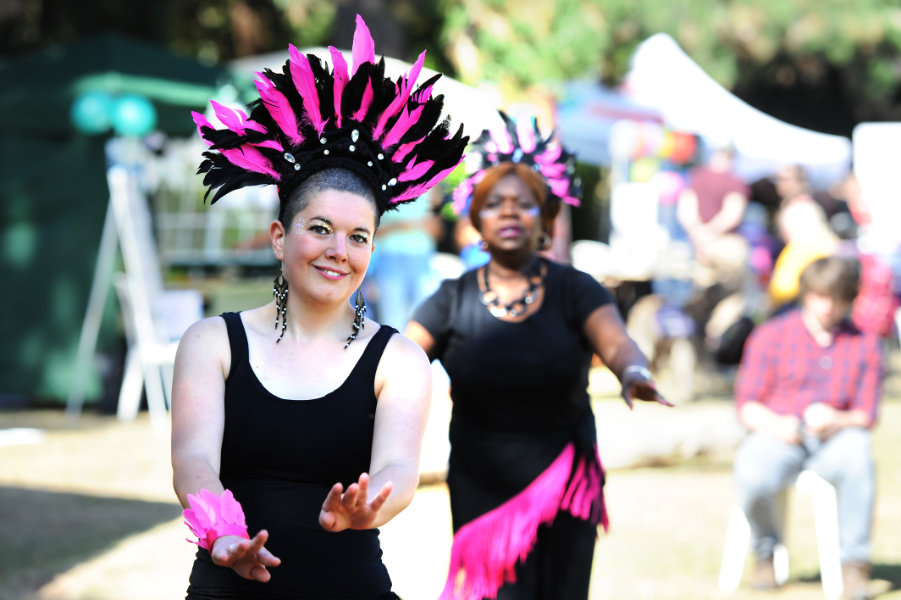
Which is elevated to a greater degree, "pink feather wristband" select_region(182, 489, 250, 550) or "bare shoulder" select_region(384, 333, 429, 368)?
"bare shoulder" select_region(384, 333, 429, 368)

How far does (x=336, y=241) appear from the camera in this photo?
2.73m

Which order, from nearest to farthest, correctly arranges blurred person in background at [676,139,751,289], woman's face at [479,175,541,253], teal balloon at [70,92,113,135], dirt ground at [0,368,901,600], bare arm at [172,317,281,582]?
bare arm at [172,317,281,582]
woman's face at [479,175,541,253]
dirt ground at [0,368,901,600]
teal balloon at [70,92,113,135]
blurred person in background at [676,139,751,289]

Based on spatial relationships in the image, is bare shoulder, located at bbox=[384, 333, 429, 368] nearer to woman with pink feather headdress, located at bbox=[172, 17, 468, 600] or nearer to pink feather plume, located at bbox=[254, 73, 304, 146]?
woman with pink feather headdress, located at bbox=[172, 17, 468, 600]

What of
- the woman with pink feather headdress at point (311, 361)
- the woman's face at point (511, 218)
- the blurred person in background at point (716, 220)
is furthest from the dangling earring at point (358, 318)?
the blurred person in background at point (716, 220)

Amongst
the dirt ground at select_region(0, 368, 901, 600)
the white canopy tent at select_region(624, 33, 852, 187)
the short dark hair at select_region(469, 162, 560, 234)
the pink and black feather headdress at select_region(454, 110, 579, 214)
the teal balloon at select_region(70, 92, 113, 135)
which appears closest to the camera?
the short dark hair at select_region(469, 162, 560, 234)

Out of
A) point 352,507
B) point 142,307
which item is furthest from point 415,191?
point 142,307

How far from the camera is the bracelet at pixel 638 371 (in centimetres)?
385

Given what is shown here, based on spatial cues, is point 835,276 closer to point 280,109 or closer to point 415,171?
point 415,171

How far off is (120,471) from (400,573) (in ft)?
10.4

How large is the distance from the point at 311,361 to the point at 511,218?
1.98 metres

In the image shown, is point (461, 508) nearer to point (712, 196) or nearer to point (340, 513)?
point (340, 513)

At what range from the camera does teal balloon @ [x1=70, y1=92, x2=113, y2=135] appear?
32.9 feet

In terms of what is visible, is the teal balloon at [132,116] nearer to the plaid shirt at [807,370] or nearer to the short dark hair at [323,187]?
the plaid shirt at [807,370]

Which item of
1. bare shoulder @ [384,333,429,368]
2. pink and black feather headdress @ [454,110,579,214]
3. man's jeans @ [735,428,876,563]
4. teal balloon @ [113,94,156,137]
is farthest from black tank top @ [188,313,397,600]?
teal balloon @ [113,94,156,137]
